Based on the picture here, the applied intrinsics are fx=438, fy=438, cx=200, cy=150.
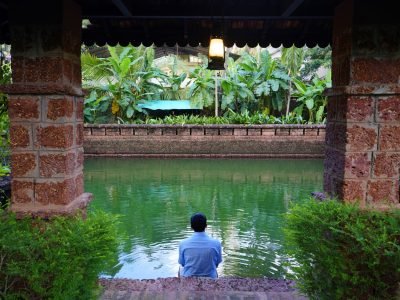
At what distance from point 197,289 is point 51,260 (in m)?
1.39

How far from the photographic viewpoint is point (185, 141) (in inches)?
570

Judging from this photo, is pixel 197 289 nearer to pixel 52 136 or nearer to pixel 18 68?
pixel 52 136

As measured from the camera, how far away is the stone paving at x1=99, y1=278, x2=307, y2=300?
3236 mm

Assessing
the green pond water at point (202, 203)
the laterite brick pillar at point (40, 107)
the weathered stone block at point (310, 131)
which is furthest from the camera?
the weathered stone block at point (310, 131)

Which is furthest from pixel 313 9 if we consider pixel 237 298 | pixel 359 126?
pixel 237 298

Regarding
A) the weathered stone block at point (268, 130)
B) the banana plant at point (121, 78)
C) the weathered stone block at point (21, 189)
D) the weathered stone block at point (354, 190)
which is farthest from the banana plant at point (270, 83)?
the weathered stone block at point (21, 189)

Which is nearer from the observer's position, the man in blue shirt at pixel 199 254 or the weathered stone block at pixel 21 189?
the weathered stone block at pixel 21 189

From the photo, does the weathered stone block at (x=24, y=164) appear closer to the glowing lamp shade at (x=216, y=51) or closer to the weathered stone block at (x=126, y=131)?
the glowing lamp shade at (x=216, y=51)

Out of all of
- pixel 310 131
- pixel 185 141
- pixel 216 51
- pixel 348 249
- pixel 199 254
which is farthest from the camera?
pixel 310 131

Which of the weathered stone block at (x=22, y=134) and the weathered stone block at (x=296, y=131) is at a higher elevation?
the weathered stone block at (x=22, y=134)

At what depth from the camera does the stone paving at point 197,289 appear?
3236mm

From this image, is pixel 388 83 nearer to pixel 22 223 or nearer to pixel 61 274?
pixel 61 274

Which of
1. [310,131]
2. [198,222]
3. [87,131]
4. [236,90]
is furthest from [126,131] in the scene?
[198,222]

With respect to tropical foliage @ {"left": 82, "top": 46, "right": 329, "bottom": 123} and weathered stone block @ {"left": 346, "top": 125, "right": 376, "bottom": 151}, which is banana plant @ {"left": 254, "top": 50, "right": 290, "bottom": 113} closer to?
tropical foliage @ {"left": 82, "top": 46, "right": 329, "bottom": 123}
